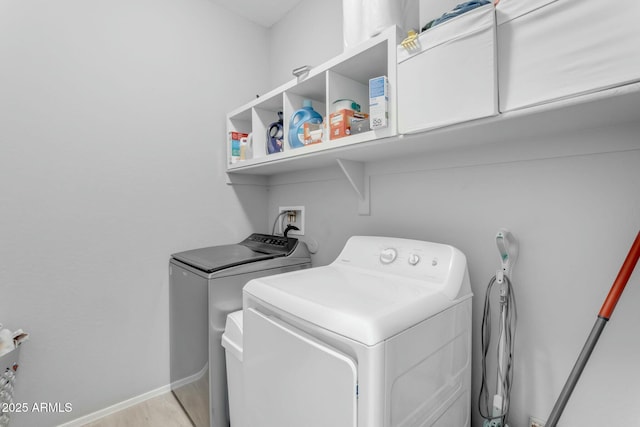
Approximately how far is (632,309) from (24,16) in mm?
2925

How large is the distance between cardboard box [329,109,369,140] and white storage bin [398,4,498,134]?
291mm

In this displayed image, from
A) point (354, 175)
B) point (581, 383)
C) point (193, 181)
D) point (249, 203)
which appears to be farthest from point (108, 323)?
point (581, 383)

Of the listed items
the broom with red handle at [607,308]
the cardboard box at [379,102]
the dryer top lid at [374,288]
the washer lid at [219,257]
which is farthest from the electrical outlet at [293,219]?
the broom with red handle at [607,308]

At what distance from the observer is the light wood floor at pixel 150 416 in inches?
68.6

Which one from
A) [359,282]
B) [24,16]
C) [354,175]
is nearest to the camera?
[359,282]

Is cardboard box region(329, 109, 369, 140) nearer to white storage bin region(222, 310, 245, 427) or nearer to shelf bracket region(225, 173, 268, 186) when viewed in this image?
white storage bin region(222, 310, 245, 427)

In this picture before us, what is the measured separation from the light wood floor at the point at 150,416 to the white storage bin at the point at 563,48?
7.57 ft

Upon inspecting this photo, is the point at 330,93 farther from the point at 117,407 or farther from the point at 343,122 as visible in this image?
the point at 117,407

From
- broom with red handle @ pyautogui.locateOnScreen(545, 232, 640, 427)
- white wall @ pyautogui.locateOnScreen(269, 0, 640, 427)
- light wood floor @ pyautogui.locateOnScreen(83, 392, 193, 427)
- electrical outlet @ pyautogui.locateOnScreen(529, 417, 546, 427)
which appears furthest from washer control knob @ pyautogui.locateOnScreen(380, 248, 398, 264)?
light wood floor @ pyautogui.locateOnScreen(83, 392, 193, 427)

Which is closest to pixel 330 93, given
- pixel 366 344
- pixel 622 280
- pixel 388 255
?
pixel 388 255

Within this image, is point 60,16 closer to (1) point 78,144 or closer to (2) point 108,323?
(1) point 78,144

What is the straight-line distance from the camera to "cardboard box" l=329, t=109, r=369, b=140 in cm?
135

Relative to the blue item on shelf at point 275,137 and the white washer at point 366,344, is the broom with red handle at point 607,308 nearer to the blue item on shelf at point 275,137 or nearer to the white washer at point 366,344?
the white washer at point 366,344

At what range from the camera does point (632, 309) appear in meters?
0.92
